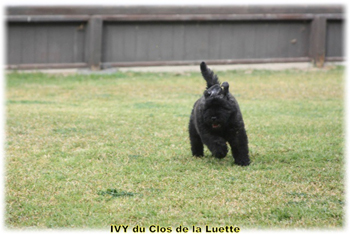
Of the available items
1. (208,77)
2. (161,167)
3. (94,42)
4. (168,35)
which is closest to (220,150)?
(161,167)

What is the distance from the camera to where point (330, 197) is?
5.26 meters

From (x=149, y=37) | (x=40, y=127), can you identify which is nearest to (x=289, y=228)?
(x=40, y=127)

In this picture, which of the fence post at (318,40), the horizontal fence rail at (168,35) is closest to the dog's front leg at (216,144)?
the horizontal fence rail at (168,35)

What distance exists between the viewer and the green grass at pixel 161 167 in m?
4.82

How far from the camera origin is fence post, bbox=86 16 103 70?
16578 mm

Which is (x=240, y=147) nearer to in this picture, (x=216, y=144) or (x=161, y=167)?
(x=216, y=144)

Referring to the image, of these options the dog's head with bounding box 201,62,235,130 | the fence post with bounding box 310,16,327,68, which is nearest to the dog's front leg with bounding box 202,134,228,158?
the dog's head with bounding box 201,62,235,130

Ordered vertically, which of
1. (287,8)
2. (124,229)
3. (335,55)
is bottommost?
(124,229)

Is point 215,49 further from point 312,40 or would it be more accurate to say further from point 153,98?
point 153,98

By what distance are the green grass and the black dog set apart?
270 millimetres

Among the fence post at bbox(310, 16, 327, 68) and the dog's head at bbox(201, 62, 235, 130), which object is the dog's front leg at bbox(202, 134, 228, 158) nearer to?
the dog's head at bbox(201, 62, 235, 130)

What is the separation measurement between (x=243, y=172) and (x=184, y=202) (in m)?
1.30

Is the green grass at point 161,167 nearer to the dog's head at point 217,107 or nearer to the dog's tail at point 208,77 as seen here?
the dog's head at point 217,107

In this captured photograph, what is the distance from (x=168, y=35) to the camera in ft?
56.4
